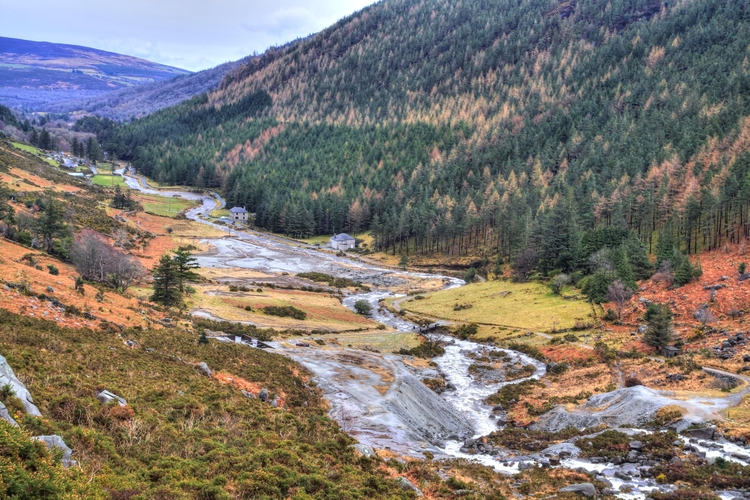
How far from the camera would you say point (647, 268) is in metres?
79.2

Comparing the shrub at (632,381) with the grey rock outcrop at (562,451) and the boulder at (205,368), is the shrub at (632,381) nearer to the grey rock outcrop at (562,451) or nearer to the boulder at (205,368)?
the grey rock outcrop at (562,451)

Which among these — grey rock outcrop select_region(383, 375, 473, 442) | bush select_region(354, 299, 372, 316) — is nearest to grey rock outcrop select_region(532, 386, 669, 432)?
grey rock outcrop select_region(383, 375, 473, 442)

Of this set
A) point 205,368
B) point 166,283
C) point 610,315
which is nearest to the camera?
point 205,368

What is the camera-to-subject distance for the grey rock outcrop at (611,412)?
1314 inches

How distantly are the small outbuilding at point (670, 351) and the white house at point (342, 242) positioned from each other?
376ft

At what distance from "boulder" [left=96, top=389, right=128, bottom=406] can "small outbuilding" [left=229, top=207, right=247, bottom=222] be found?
561 ft

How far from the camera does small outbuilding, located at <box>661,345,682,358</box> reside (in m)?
49.2

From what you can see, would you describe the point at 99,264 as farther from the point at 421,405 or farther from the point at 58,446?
the point at 58,446

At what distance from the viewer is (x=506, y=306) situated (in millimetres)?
79750

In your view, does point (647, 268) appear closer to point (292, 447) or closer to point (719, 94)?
point (292, 447)

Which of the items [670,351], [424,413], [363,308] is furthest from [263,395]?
[363,308]

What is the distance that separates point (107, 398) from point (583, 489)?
21.0 meters

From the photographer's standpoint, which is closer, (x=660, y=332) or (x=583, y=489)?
(x=583, y=489)

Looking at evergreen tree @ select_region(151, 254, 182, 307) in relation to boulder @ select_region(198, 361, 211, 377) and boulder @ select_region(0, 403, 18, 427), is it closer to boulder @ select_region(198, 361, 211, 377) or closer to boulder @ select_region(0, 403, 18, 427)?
boulder @ select_region(198, 361, 211, 377)
